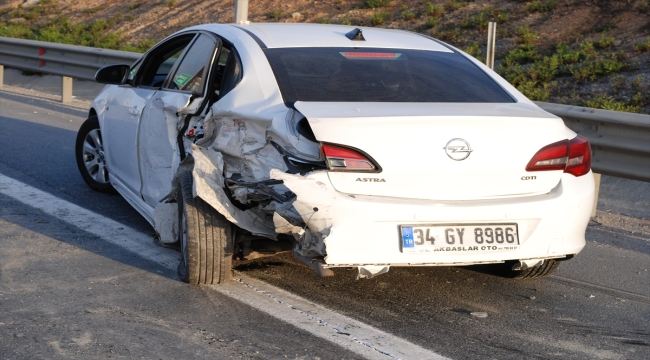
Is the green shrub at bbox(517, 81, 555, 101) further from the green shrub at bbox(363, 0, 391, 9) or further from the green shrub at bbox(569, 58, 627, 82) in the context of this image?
the green shrub at bbox(363, 0, 391, 9)

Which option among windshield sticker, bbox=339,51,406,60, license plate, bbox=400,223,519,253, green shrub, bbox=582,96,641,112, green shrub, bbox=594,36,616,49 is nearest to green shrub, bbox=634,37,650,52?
green shrub, bbox=594,36,616,49

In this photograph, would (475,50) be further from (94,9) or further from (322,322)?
(94,9)

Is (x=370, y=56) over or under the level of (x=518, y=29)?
under

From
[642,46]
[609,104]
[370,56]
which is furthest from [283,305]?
[642,46]

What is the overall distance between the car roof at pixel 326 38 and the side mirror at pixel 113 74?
1034 millimetres

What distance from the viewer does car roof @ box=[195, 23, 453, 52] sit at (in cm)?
521

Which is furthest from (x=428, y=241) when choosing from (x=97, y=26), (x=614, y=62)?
(x=97, y=26)

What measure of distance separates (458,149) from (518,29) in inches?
457

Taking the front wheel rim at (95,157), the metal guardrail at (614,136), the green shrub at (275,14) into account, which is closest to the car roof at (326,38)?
the front wheel rim at (95,157)

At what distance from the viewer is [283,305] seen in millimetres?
4602

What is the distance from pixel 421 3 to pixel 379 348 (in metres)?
15.9

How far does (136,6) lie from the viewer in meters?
26.7

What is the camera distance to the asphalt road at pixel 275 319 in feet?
13.2

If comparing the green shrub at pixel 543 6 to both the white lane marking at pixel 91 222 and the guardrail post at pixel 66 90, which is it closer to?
the guardrail post at pixel 66 90
